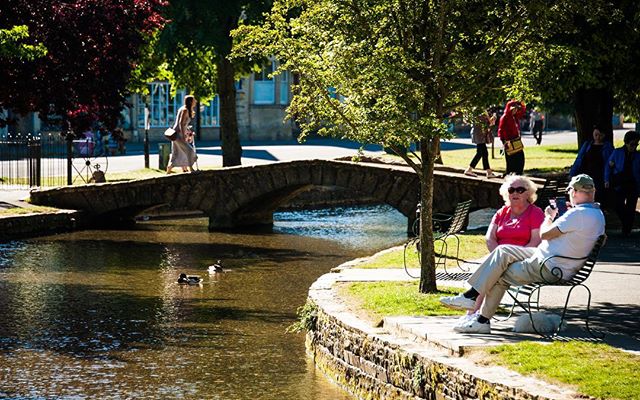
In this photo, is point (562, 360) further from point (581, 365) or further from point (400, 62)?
point (400, 62)

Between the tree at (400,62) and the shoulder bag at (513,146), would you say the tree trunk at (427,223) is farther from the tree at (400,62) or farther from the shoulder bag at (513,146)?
the shoulder bag at (513,146)

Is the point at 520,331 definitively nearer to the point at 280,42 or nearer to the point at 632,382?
the point at 632,382

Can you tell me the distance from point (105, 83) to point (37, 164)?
237 inches

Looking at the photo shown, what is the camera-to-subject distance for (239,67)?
139ft

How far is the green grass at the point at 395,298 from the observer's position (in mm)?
15500

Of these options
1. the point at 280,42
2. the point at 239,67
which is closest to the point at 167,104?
the point at 239,67

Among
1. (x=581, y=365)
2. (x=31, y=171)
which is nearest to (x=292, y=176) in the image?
(x=31, y=171)

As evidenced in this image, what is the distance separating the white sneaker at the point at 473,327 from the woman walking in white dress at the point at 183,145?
2056cm

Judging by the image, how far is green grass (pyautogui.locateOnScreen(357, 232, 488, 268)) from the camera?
21.0 meters

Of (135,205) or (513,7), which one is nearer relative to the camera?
(513,7)

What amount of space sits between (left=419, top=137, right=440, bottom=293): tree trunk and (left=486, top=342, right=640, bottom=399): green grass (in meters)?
4.02

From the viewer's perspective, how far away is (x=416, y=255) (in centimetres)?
2177

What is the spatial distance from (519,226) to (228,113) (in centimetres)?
2709

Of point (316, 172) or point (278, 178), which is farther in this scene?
point (278, 178)
